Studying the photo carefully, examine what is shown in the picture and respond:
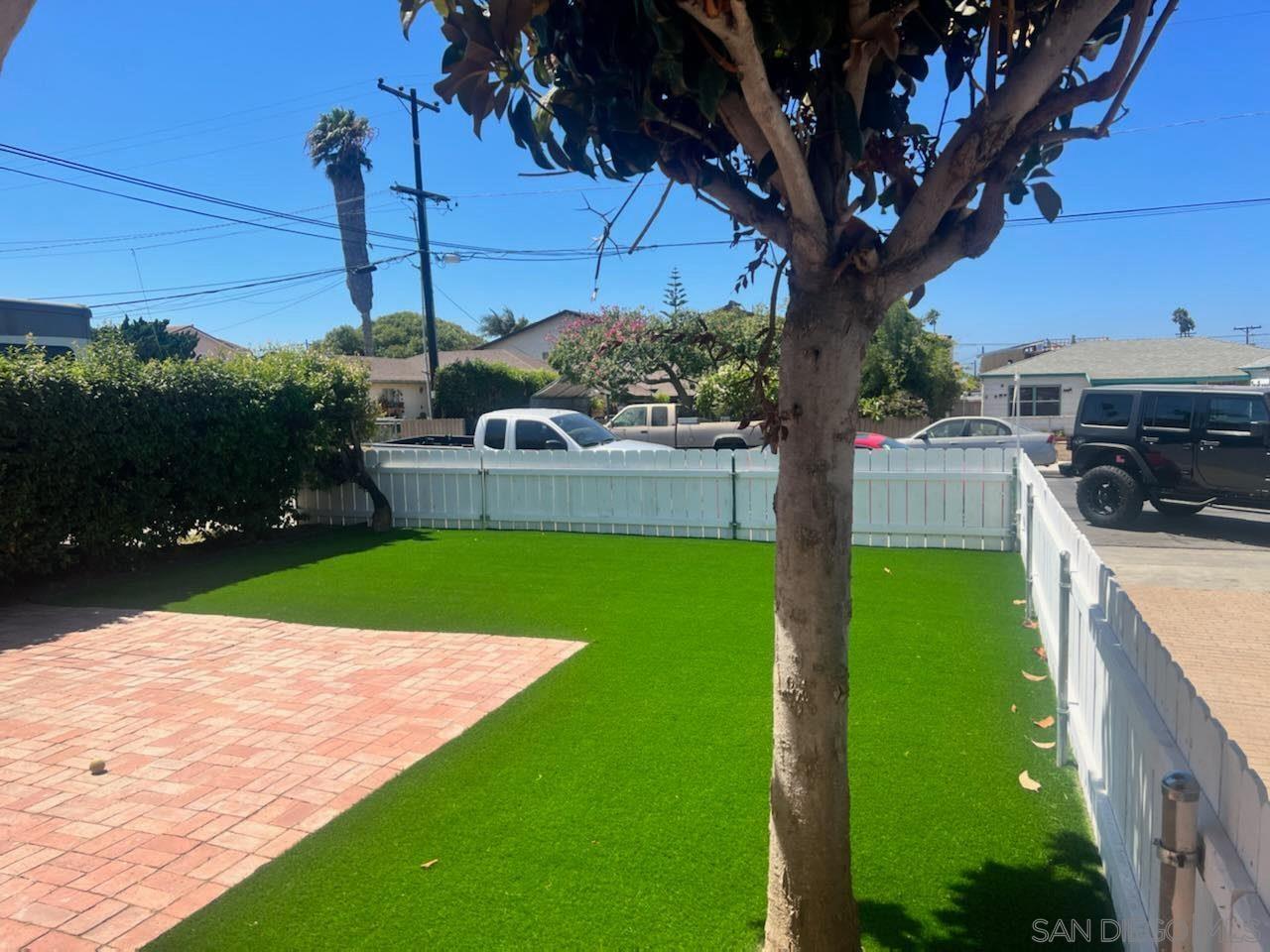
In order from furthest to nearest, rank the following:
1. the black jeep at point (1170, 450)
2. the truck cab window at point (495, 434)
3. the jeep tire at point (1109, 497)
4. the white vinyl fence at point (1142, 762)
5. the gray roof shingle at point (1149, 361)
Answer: the gray roof shingle at point (1149, 361) < the truck cab window at point (495, 434) < the jeep tire at point (1109, 497) < the black jeep at point (1170, 450) < the white vinyl fence at point (1142, 762)

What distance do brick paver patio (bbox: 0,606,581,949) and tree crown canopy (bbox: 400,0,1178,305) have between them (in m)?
3.26

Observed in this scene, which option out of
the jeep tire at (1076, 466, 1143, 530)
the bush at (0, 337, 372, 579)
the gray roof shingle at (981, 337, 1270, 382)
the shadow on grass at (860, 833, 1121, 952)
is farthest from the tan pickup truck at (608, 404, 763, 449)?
the shadow on grass at (860, 833, 1121, 952)

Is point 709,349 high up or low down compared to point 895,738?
up

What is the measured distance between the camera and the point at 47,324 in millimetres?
22516

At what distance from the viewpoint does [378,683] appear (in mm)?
5934

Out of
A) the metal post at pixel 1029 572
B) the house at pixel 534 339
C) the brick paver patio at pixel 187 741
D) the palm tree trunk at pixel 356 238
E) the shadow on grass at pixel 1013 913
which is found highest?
the palm tree trunk at pixel 356 238

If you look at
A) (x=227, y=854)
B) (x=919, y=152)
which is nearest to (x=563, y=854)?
(x=227, y=854)

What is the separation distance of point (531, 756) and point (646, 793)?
77cm

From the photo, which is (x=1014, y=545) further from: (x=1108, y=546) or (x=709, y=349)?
(x=709, y=349)

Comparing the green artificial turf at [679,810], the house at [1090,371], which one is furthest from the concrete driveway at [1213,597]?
the house at [1090,371]

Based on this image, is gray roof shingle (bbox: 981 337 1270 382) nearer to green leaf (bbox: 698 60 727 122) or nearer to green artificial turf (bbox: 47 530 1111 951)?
green artificial turf (bbox: 47 530 1111 951)

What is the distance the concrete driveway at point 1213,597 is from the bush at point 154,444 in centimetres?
999

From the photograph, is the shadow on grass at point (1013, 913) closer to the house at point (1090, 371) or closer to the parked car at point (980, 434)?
the parked car at point (980, 434)

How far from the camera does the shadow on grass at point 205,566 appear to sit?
29.9ft
